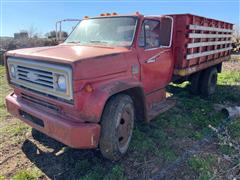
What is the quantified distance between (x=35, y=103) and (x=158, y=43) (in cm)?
244

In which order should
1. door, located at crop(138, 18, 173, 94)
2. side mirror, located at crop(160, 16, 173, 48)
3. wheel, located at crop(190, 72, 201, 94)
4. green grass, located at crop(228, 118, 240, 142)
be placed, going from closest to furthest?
door, located at crop(138, 18, 173, 94) < green grass, located at crop(228, 118, 240, 142) < side mirror, located at crop(160, 16, 173, 48) < wheel, located at crop(190, 72, 201, 94)

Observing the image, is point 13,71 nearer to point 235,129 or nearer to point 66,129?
point 66,129

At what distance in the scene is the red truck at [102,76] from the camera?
3.03 metres

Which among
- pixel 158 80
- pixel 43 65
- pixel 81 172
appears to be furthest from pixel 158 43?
pixel 81 172

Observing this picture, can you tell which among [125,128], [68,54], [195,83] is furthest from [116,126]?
[195,83]

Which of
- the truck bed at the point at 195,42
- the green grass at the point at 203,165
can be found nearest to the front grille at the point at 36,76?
the green grass at the point at 203,165

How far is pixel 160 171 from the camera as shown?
348 cm

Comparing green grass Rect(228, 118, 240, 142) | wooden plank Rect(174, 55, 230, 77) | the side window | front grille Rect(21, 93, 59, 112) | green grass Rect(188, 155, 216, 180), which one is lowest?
green grass Rect(188, 155, 216, 180)

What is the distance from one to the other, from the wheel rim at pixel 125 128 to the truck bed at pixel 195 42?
198 centimetres

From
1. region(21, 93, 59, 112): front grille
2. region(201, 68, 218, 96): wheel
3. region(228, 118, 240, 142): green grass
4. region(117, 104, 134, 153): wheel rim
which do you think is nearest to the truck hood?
region(21, 93, 59, 112): front grille

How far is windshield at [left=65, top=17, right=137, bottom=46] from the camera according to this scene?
4.04 m

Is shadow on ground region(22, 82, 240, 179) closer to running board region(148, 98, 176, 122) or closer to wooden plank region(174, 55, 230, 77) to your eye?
running board region(148, 98, 176, 122)

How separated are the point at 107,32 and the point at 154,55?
0.93m

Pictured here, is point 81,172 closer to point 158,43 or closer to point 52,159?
point 52,159
